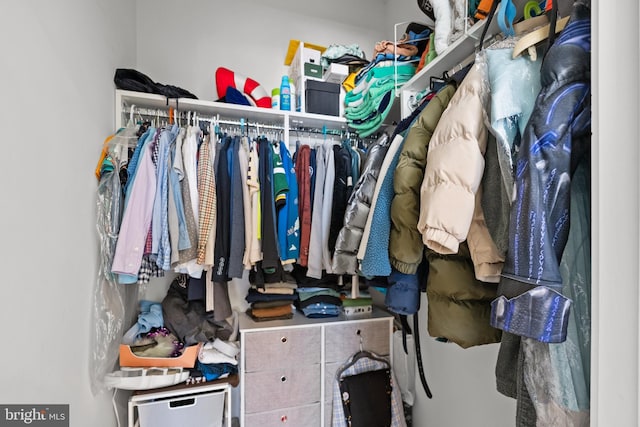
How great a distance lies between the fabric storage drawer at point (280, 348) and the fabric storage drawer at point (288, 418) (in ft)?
0.79

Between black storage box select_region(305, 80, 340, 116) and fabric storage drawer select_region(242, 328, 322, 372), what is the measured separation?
1.34m

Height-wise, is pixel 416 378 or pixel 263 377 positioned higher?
pixel 263 377

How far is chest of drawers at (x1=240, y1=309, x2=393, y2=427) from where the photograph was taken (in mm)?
1526

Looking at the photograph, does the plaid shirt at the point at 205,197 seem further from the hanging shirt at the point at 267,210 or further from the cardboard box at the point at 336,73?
the cardboard box at the point at 336,73

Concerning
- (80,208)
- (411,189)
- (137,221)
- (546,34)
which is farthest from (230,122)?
(546,34)

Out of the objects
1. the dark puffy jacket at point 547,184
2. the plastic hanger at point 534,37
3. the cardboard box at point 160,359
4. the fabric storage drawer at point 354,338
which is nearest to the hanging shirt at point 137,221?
the cardboard box at point 160,359

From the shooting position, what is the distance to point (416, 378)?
67.2 inches

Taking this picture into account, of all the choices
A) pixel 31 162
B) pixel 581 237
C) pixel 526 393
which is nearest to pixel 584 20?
pixel 581 237

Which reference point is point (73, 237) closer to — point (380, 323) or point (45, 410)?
point (45, 410)

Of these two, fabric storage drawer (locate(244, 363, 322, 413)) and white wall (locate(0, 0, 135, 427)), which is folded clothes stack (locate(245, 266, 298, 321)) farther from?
white wall (locate(0, 0, 135, 427))

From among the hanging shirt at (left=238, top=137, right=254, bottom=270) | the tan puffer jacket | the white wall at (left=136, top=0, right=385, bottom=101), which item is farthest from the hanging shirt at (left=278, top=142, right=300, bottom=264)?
the white wall at (left=136, top=0, right=385, bottom=101)

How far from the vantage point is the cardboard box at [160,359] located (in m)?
1.37

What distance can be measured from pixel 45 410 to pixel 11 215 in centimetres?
54

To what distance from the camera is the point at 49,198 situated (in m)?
0.83
